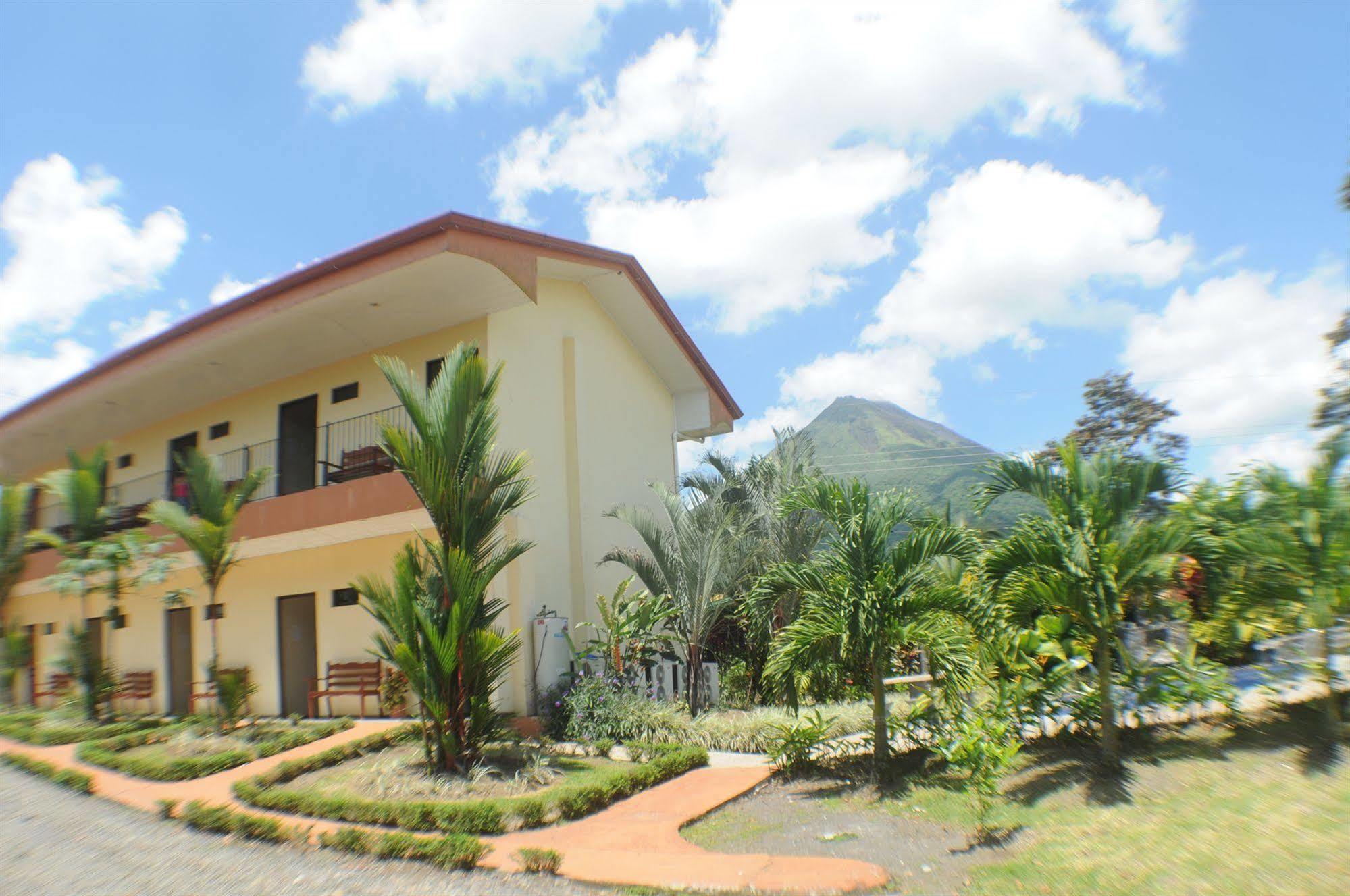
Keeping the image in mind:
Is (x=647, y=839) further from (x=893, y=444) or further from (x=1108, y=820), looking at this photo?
(x=893, y=444)

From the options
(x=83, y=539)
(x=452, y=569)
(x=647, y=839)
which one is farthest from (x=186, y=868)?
(x=83, y=539)

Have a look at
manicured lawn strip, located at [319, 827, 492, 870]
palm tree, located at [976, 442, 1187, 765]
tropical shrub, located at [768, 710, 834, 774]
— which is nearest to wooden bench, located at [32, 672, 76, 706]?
manicured lawn strip, located at [319, 827, 492, 870]

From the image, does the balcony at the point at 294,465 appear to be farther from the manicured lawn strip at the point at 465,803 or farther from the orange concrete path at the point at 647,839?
the manicured lawn strip at the point at 465,803

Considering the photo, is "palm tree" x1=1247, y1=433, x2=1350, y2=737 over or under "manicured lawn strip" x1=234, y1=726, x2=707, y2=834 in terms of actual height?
over

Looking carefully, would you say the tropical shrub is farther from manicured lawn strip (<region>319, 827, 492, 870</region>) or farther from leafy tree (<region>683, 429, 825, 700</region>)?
manicured lawn strip (<region>319, 827, 492, 870</region>)

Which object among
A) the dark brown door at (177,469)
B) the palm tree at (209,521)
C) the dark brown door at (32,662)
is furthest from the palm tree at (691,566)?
the dark brown door at (32,662)

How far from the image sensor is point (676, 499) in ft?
37.6

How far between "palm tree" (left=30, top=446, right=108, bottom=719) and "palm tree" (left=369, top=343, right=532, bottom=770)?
7.27 meters

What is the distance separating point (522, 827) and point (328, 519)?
21.5 ft

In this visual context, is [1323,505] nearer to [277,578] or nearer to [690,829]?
[690,829]

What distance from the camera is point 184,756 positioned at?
898 centimetres

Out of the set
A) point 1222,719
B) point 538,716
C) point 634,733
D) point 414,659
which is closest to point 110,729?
point 538,716

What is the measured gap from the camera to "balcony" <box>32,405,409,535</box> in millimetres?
12039

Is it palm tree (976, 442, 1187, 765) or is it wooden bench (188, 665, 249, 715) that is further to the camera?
wooden bench (188, 665, 249, 715)
